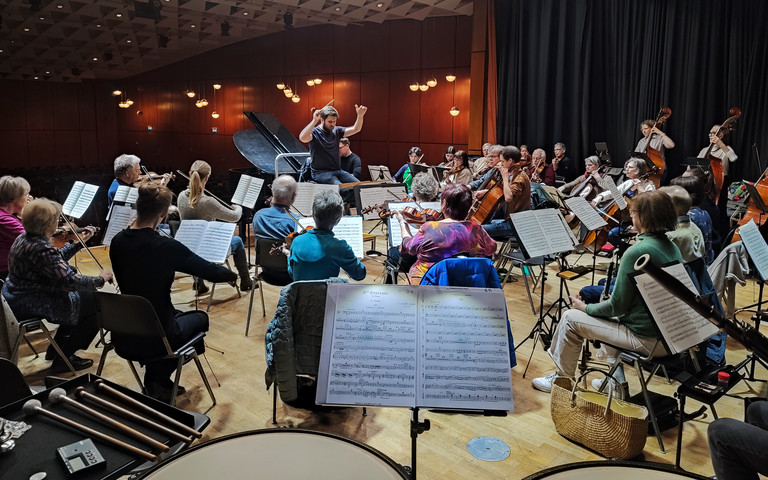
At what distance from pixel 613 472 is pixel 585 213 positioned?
3.36m

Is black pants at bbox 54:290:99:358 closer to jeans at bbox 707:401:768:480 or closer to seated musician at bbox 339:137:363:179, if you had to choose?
jeans at bbox 707:401:768:480

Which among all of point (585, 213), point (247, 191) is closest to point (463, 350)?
point (585, 213)

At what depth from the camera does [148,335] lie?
254 centimetres

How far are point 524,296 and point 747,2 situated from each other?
535 centimetres

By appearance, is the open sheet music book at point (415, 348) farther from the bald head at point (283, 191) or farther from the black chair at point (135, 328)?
the bald head at point (283, 191)

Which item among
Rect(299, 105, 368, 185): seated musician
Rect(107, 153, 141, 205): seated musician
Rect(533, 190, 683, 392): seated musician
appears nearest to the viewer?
Rect(533, 190, 683, 392): seated musician

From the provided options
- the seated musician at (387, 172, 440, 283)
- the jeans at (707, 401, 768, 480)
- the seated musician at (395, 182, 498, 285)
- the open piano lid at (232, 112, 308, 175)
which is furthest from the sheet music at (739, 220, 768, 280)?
the open piano lid at (232, 112, 308, 175)

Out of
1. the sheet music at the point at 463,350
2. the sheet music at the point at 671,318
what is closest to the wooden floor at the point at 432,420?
the sheet music at the point at 671,318

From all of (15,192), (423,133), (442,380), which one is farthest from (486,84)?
(442,380)

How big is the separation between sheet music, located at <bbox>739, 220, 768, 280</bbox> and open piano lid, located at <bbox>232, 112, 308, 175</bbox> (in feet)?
18.1

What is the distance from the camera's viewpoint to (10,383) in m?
1.84

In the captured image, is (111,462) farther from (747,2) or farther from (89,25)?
(89,25)

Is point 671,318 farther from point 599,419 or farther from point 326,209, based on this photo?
point 326,209

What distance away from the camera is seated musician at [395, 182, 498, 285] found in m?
3.03
